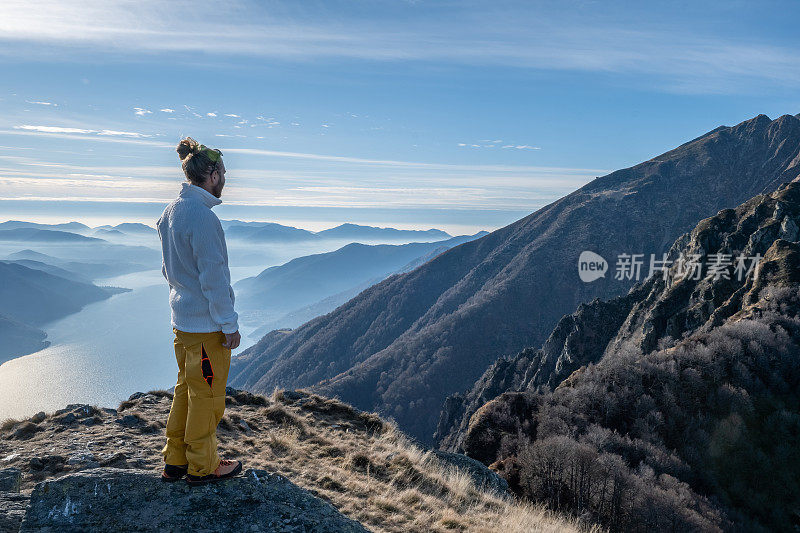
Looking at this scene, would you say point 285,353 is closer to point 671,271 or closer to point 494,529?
point 671,271

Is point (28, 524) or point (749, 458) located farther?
point (749, 458)

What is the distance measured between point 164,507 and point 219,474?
642mm

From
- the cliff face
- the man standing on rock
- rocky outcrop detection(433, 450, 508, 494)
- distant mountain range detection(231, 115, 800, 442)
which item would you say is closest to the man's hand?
the man standing on rock

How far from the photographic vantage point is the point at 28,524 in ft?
13.9

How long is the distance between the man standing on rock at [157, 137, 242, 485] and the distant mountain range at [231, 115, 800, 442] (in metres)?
109

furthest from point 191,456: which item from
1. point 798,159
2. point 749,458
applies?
point 798,159

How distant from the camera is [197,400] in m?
4.75

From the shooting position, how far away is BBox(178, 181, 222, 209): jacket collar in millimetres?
4746

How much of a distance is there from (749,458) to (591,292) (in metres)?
124

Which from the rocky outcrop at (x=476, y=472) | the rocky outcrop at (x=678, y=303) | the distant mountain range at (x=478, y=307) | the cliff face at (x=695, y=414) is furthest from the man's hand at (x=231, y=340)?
the distant mountain range at (x=478, y=307)

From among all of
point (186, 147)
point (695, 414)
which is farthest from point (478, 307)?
point (186, 147)

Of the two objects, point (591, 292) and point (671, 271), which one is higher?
point (671, 271)

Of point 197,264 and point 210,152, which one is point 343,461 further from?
point 210,152

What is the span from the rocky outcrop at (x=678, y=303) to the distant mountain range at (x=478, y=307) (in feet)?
117
